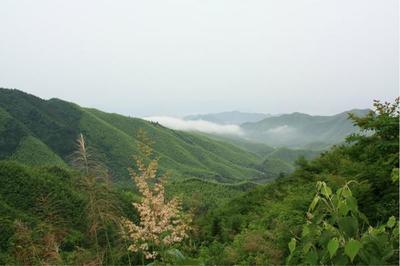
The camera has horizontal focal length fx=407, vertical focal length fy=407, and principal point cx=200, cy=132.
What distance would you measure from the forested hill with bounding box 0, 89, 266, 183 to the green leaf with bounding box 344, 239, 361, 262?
89874mm

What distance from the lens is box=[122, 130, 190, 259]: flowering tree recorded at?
3.30 m

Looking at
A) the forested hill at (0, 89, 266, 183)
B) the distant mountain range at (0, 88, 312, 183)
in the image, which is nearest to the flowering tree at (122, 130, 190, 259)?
the forested hill at (0, 89, 266, 183)

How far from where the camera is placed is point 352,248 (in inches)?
72.5

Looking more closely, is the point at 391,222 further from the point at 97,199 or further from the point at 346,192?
the point at 97,199

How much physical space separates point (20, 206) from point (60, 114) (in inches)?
3681

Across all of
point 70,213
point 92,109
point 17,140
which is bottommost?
point 70,213

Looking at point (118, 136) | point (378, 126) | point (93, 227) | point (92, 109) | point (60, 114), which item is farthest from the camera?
point (92, 109)

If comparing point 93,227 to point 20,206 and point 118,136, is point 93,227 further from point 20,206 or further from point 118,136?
point 118,136

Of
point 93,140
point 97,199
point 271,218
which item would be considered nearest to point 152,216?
point 97,199

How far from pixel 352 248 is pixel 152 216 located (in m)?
1.87

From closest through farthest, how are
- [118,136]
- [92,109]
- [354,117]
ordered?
[354,117] → [118,136] → [92,109]

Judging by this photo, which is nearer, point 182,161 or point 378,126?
point 378,126

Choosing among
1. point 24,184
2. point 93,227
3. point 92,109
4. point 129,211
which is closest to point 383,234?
point 93,227

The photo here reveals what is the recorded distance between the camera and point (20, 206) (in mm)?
48594
